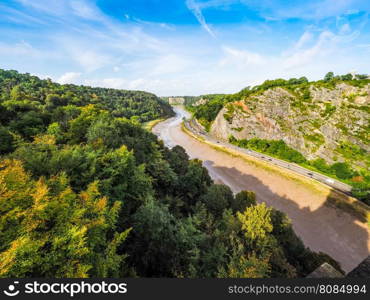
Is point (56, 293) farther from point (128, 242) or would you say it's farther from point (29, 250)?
point (128, 242)

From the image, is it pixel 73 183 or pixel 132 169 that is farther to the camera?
pixel 132 169

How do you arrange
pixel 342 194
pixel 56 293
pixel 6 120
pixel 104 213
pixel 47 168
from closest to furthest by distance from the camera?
pixel 56 293 < pixel 104 213 < pixel 47 168 < pixel 6 120 < pixel 342 194

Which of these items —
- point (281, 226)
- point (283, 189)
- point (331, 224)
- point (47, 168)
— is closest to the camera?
point (47, 168)

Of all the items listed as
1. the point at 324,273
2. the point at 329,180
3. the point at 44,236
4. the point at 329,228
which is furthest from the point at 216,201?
the point at 329,180

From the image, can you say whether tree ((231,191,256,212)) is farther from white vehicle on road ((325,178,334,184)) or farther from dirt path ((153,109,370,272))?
white vehicle on road ((325,178,334,184))

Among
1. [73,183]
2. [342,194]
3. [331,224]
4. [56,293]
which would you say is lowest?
[331,224]

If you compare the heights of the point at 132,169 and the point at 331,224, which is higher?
the point at 132,169

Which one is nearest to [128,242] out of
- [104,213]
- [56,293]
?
[104,213]
